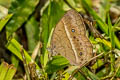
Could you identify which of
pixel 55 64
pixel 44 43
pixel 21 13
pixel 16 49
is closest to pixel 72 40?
pixel 55 64

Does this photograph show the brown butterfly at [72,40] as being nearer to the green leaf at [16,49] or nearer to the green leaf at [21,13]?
the green leaf at [16,49]

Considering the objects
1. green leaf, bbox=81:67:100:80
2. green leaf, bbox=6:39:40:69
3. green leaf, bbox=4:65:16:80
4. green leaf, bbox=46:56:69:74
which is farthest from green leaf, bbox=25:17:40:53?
green leaf, bbox=81:67:100:80

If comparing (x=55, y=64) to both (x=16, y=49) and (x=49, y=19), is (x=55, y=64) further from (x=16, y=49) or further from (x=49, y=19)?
(x=49, y=19)

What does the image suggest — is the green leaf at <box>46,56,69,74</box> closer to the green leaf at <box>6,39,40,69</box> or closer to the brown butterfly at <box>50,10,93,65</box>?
the brown butterfly at <box>50,10,93,65</box>

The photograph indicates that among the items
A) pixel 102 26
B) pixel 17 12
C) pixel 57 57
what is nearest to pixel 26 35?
pixel 17 12

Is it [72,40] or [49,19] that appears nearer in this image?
[72,40]

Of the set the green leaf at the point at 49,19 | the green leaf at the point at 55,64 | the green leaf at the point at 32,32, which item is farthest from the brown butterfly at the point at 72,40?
the green leaf at the point at 32,32

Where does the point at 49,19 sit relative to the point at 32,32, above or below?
above
